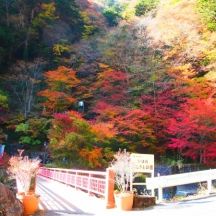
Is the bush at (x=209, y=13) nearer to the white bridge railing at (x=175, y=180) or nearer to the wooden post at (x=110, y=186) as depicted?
the white bridge railing at (x=175, y=180)

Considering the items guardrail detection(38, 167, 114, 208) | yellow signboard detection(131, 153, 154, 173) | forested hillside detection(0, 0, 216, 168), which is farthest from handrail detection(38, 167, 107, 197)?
forested hillside detection(0, 0, 216, 168)

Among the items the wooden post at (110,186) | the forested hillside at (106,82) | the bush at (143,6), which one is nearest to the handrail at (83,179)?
the wooden post at (110,186)

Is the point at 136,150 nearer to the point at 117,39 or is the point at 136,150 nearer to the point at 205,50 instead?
the point at 205,50

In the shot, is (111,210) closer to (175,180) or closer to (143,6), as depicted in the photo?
(175,180)

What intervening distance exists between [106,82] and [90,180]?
67.9 ft

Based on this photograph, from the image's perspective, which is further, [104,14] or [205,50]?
[104,14]

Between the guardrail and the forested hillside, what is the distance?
323 cm

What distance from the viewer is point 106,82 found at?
33750mm

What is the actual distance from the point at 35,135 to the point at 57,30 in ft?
50.0

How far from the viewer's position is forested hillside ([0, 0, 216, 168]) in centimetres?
2703

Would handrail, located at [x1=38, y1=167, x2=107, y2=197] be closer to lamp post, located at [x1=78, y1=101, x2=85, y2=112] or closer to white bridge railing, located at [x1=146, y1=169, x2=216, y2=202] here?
white bridge railing, located at [x1=146, y1=169, x2=216, y2=202]

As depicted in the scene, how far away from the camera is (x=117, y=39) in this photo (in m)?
38.2

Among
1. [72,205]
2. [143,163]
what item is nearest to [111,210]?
[72,205]

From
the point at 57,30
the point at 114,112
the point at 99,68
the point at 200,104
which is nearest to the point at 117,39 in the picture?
the point at 99,68
